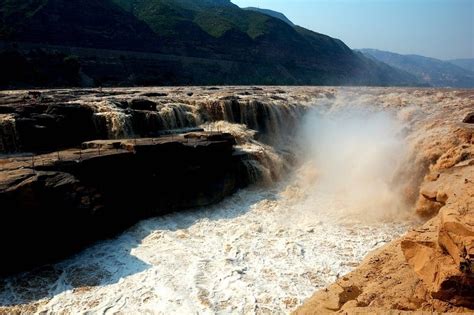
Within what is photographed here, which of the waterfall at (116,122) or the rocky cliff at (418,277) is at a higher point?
the waterfall at (116,122)

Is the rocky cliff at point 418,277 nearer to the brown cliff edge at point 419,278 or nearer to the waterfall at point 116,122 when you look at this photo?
the brown cliff edge at point 419,278

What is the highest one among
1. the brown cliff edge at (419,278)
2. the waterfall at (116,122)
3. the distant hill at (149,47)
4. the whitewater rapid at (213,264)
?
the distant hill at (149,47)

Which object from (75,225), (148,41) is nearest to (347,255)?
(75,225)

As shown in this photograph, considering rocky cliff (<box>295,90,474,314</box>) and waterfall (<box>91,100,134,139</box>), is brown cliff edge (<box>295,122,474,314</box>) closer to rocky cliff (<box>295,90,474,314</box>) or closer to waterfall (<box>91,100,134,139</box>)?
rocky cliff (<box>295,90,474,314</box>)

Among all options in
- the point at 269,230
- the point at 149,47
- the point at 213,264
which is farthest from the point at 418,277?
the point at 149,47

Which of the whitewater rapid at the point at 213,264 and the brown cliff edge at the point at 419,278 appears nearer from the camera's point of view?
the brown cliff edge at the point at 419,278

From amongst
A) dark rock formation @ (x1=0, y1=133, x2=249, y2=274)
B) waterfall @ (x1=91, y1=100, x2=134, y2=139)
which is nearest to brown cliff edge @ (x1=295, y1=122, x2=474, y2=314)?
dark rock formation @ (x1=0, y1=133, x2=249, y2=274)

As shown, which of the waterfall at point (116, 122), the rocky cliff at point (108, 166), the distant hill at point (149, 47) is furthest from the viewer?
the distant hill at point (149, 47)

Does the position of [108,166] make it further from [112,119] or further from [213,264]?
[112,119]

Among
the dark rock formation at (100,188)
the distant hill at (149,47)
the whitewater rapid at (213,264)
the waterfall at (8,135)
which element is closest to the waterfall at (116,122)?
the dark rock formation at (100,188)
